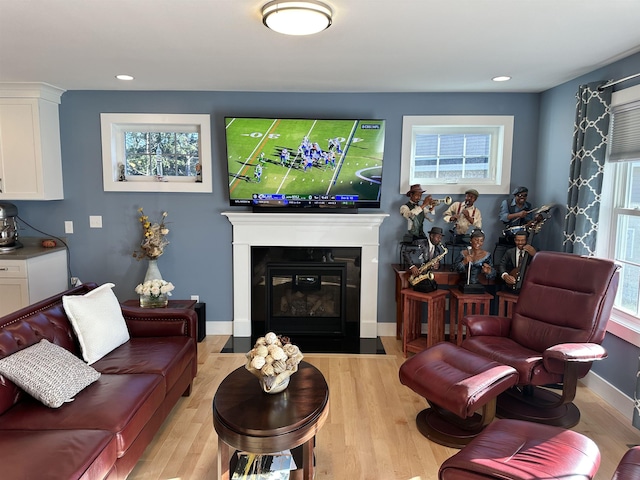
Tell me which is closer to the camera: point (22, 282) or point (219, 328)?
point (22, 282)

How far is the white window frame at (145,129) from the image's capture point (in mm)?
3896

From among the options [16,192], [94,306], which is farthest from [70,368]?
[16,192]

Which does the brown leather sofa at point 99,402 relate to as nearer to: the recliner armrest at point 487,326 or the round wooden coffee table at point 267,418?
the round wooden coffee table at point 267,418

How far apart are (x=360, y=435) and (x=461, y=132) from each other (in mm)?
2884

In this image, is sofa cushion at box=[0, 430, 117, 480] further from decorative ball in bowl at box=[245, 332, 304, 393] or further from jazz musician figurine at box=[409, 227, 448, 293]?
jazz musician figurine at box=[409, 227, 448, 293]

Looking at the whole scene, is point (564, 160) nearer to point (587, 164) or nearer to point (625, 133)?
point (587, 164)

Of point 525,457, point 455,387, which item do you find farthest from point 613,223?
point 525,457

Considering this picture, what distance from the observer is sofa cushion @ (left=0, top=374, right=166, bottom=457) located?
1.80 m

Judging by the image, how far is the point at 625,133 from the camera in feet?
8.90

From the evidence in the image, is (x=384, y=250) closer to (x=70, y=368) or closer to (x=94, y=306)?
(x=94, y=306)

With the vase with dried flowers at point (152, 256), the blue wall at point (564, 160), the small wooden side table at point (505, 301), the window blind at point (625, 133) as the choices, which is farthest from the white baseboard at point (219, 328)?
the window blind at point (625, 133)

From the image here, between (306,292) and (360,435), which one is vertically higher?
(306,292)

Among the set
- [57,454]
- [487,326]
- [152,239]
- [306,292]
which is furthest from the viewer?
[306,292]

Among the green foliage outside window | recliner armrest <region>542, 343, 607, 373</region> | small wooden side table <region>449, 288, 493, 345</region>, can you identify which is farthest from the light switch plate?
recliner armrest <region>542, 343, 607, 373</region>
